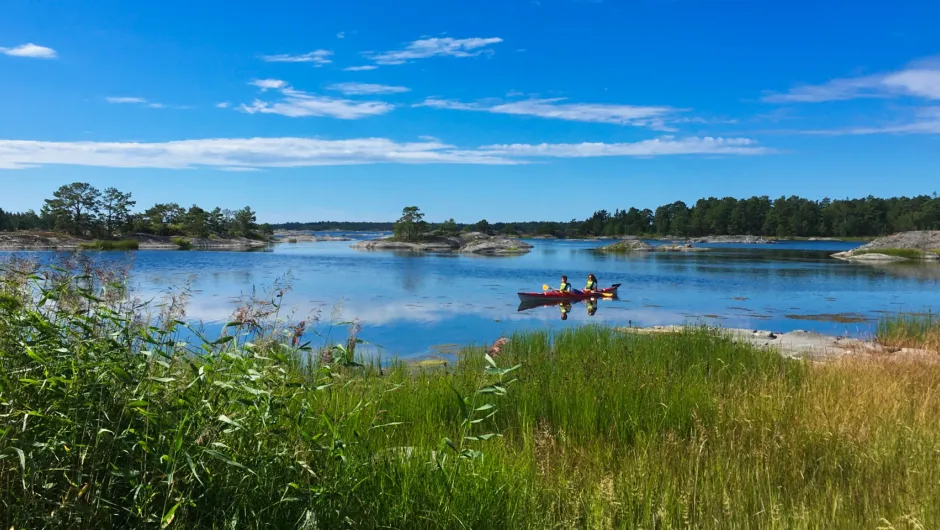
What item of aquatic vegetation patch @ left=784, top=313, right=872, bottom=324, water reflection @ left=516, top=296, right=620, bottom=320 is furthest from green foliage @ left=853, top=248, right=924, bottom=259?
water reflection @ left=516, top=296, right=620, bottom=320

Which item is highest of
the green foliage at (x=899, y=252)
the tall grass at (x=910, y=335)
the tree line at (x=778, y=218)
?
the tree line at (x=778, y=218)

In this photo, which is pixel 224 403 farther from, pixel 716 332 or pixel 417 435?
pixel 716 332

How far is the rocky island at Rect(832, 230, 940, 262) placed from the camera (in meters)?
65.4

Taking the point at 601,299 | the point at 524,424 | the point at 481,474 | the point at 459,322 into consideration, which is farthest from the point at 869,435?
the point at 601,299

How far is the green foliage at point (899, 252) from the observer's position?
6812 cm

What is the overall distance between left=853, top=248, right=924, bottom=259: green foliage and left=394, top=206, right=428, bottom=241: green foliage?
56.6 metres

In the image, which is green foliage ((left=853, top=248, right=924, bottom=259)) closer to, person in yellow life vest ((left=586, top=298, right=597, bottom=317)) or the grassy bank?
person in yellow life vest ((left=586, top=298, right=597, bottom=317))

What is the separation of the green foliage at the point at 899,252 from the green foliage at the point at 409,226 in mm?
56630

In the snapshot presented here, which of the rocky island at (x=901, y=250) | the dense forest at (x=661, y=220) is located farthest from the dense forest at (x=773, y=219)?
the rocky island at (x=901, y=250)

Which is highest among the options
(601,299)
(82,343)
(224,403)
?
(82,343)

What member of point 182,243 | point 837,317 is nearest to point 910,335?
point 837,317

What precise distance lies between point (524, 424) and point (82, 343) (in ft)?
13.4

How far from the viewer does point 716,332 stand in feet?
45.2

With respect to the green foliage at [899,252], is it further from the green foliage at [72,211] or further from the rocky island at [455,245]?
the green foliage at [72,211]
